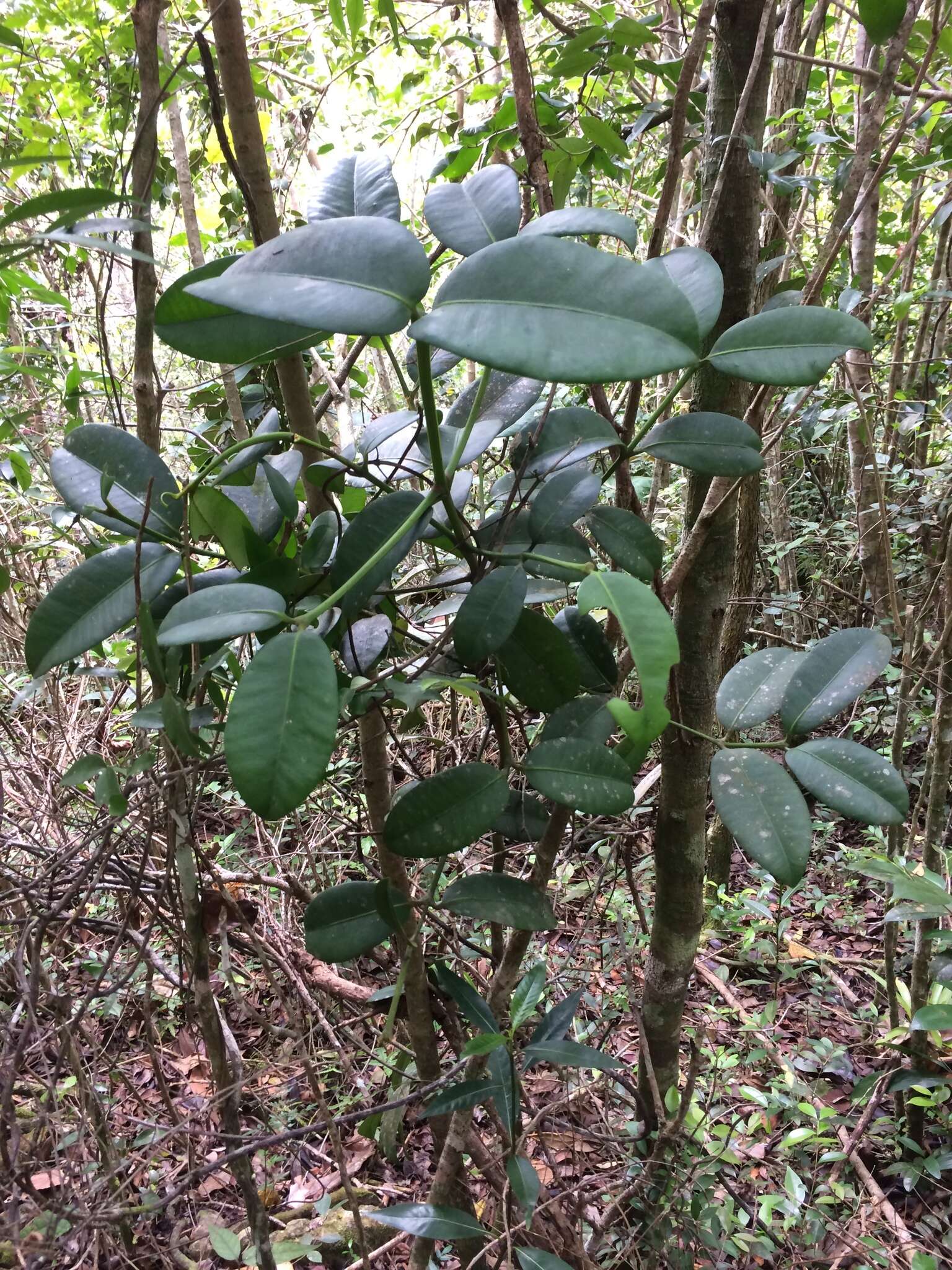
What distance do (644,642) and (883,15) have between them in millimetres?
595

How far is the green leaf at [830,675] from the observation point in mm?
590

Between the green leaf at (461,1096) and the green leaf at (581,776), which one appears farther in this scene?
the green leaf at (461,1096)

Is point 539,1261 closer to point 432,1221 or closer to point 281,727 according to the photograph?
point 432,1221

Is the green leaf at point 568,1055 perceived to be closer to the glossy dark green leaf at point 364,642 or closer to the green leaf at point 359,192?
the glossy dark green leaf at point 364,642

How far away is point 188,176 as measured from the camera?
1767 millimetres

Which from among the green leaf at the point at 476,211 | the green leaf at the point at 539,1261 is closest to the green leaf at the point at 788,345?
the green leaf at the point at 476,211

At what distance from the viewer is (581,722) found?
613 mm

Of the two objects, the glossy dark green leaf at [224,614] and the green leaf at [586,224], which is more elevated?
the green leaf at [586,224]

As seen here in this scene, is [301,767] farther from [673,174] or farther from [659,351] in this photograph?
[673,174]

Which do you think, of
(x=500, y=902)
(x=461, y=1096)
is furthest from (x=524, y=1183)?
(x=500, y=902)

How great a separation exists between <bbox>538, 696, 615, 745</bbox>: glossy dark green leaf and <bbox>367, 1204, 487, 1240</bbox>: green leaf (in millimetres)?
489

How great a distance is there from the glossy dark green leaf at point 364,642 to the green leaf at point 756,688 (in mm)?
300

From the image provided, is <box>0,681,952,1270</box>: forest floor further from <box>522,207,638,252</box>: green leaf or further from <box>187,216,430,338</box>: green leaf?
<box>522,207,638,252</box>: green leaf

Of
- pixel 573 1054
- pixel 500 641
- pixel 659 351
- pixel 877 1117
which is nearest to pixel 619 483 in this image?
pixel 500 641
